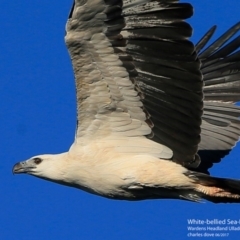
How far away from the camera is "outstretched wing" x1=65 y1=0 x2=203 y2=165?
10773 mm

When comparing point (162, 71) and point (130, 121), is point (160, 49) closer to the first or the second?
point (162, 71)

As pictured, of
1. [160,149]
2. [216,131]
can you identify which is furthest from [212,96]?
[160,149]

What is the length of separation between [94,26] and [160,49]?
97cm

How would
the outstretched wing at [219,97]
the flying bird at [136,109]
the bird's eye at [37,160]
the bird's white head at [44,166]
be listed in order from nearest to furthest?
the flying bird at [136,109]
the bird's white head at [44,166]
the bird's eye at [37,160]
the outstretched wing at [219,97]

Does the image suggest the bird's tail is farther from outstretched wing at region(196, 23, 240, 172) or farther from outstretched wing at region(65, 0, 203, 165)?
outstretched wing at region(196, 23, 240, 172)

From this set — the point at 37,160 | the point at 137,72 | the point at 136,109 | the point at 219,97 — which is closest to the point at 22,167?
the point at 37,160

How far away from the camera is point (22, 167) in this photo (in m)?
12.2

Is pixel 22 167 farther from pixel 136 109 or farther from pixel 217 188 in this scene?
pixel 217 188

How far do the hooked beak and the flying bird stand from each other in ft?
0.05

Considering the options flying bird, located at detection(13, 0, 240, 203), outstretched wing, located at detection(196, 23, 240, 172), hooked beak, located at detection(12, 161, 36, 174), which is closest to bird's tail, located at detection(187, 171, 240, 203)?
flying bird, located at detection(13, 0, 240, 203)

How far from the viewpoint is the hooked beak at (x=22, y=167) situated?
12117 millimetres

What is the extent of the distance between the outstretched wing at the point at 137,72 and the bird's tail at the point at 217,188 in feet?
1.29

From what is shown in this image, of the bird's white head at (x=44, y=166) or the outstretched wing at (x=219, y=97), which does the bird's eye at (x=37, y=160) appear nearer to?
the bird's white head at (x=44, y=166)

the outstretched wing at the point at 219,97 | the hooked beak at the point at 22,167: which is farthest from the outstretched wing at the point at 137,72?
the outstretched wing at the point at 219,97
